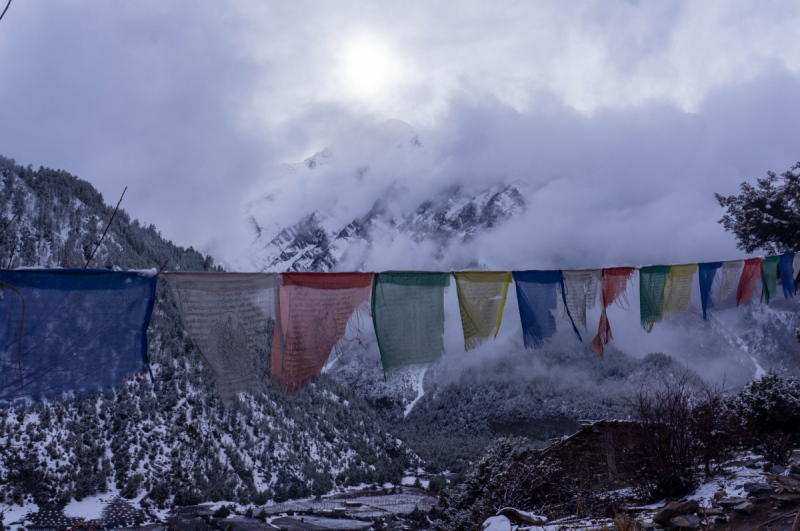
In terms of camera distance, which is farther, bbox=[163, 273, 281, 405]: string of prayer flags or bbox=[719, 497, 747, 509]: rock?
bbox=[719, 497, 747, 509]: rock

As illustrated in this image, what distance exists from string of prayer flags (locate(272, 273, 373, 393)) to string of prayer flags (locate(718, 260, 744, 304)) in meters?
8.33

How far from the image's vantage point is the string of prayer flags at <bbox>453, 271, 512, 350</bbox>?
612cm

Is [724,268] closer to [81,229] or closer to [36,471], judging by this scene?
[36,471]

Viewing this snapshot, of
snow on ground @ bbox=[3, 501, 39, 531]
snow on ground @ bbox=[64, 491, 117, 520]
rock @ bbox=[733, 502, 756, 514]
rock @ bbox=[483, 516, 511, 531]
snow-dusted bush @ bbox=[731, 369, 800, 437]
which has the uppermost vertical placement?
snow-dusted bush @ bbox=[731, 369, 800, 437]

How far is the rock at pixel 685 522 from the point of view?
4.81m

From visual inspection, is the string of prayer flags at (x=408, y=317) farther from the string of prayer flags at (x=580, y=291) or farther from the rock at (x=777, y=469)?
the rock at (x=777, y=469)

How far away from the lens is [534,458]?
30.5ft

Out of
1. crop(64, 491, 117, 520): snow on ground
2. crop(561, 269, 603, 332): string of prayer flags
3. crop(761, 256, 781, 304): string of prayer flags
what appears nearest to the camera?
crop(561, 269, 603, 332): string of prayer flags

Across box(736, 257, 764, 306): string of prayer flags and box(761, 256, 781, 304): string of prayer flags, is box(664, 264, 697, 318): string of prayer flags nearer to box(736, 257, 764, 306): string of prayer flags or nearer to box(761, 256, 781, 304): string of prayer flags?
box(736, 257, 764, 306): string of prayer flags

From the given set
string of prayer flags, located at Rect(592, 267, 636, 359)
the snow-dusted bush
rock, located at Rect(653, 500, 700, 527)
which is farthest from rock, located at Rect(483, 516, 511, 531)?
the snow-dusted bush

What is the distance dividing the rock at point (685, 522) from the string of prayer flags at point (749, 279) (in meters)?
6.75

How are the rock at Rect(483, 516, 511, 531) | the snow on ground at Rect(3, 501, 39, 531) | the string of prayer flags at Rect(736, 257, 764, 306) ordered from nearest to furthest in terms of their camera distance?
the rock at Rect(483, 516, 511, 531)
the string of prayer flags at Rect(736, 257, 764, 306)
the snow on ground at Rect(3, 501, 39, 531)

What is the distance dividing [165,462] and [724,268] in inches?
684

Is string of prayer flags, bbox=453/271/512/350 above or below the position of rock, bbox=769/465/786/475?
above
